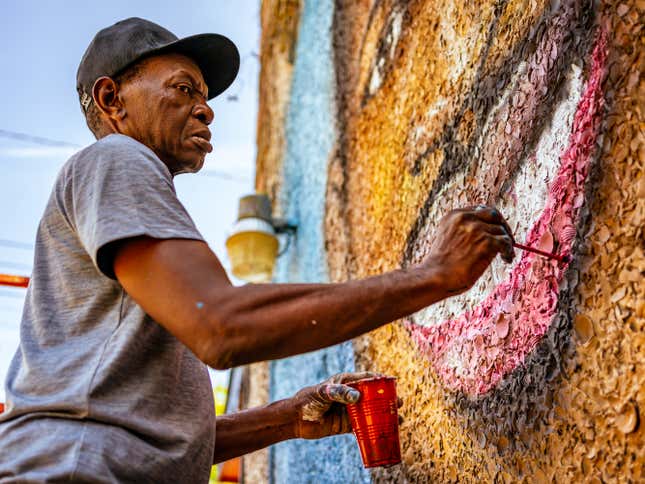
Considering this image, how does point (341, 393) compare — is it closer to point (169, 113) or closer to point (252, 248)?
point (169, 113)

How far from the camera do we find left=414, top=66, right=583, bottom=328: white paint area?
4.71 ft

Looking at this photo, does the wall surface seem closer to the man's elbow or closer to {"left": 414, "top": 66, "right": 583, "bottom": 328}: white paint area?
{"left": 414, "top": 66, "right": 583, "bottom": 328}: white paint area

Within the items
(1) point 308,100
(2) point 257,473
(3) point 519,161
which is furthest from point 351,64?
(2) point 257,473

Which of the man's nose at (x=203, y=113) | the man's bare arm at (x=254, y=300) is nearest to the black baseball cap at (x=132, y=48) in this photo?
the man's nose at (x=203, y=113)

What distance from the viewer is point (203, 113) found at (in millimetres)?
1617

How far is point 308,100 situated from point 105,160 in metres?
2.84

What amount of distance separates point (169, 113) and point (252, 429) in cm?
78

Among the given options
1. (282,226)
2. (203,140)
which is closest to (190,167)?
(203,140)

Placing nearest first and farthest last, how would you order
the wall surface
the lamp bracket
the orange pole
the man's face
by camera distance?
the wall surface, the man's face, the orange pole, the lamp bracket

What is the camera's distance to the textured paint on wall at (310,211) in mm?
2738

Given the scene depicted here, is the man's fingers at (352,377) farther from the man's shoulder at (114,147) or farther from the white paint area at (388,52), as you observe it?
the white paint area at (388,52)

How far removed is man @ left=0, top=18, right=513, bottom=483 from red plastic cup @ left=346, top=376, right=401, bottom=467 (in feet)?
1.18

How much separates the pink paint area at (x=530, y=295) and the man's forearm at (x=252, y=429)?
1.34 ft

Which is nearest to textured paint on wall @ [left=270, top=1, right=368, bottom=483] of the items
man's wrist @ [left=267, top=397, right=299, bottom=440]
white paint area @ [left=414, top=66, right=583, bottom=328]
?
man's wrist @ [left=267, top=397, right=299, bottom=440]
